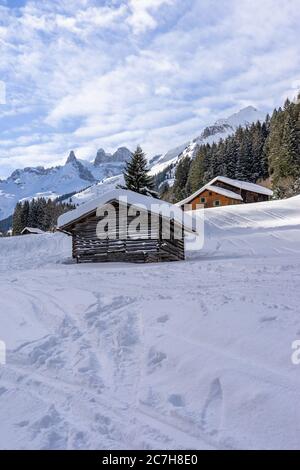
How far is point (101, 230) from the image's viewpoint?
2136 cm

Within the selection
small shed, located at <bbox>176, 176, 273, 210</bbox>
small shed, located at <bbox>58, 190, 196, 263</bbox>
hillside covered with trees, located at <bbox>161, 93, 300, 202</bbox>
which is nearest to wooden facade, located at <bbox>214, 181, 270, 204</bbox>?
small shed, located at <bbox>176, 176, 273, 210</bbox>

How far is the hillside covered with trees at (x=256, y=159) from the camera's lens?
62.3m

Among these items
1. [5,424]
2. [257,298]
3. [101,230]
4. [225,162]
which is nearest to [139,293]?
[257,298]

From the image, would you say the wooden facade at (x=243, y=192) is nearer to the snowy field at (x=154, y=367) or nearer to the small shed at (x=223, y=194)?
the small shed at (x=223, y=194)

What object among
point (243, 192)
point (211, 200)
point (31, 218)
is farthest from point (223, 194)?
point (31, 218)

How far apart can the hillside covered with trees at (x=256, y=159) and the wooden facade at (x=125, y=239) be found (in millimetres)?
44521

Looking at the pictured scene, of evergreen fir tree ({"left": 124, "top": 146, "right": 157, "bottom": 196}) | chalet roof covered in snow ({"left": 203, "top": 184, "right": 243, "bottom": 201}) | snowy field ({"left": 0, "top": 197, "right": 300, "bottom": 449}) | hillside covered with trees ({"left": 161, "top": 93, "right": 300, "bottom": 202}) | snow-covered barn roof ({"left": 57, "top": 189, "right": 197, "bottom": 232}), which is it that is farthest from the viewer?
hillside covered with trees ({"left": 161, "top": 93, "right": 300, "bottom": 202})

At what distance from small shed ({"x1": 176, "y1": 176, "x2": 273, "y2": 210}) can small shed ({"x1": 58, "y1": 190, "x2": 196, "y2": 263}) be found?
4106cm

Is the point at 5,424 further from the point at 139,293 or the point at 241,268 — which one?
the point at 241,268

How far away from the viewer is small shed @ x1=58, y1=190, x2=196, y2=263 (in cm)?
2034

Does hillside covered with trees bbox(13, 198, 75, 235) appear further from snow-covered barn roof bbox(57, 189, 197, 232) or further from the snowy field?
the snowy field

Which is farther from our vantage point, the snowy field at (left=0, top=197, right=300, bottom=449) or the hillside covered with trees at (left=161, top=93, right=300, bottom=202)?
the hillside covered with trees at (left=161, top=93, right=300, bottom=202)
